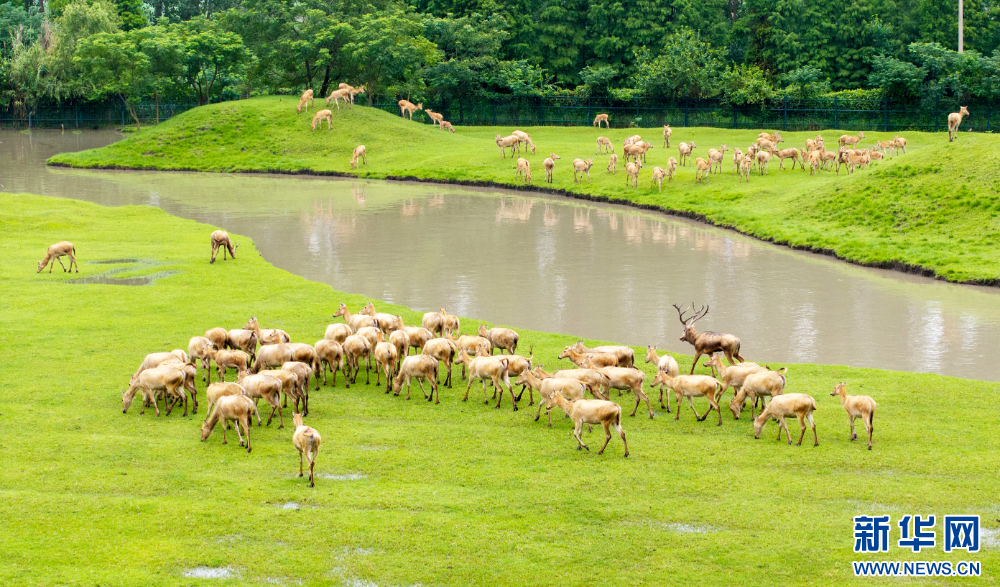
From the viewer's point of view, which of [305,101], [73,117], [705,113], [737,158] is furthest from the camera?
[73,117]

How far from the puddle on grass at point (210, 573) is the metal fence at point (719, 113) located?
59.1 m

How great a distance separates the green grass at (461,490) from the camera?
941 cm

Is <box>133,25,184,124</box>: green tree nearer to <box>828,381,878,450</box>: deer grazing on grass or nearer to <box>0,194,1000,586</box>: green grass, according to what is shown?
<box>0,194,1000,586</box>: green grass

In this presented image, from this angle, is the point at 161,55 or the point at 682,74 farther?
the point at 682,74

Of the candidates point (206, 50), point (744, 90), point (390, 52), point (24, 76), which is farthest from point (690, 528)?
point (24, 76)

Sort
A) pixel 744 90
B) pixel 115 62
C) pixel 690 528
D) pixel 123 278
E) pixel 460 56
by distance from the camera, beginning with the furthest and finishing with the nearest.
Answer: pixel 460 56 → pixel 744 90 → pixel 115 62 → pixel 123 278 → pixel 690 528

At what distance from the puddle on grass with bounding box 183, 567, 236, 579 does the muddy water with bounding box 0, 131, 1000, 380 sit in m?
11.1

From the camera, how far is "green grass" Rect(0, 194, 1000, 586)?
9406 mm

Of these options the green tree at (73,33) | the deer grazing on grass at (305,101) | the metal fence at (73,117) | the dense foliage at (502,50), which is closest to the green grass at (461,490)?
the deer grazing on grass at (305,101)

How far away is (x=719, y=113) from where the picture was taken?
6481 centimetres

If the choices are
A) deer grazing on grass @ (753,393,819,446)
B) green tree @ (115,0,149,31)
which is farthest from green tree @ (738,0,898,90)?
deer grazing on grass @ (753,393,819,446)

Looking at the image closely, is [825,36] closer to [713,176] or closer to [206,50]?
[713,176]

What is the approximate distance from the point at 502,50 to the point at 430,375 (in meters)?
68.0

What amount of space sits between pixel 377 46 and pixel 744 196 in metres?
31.2
